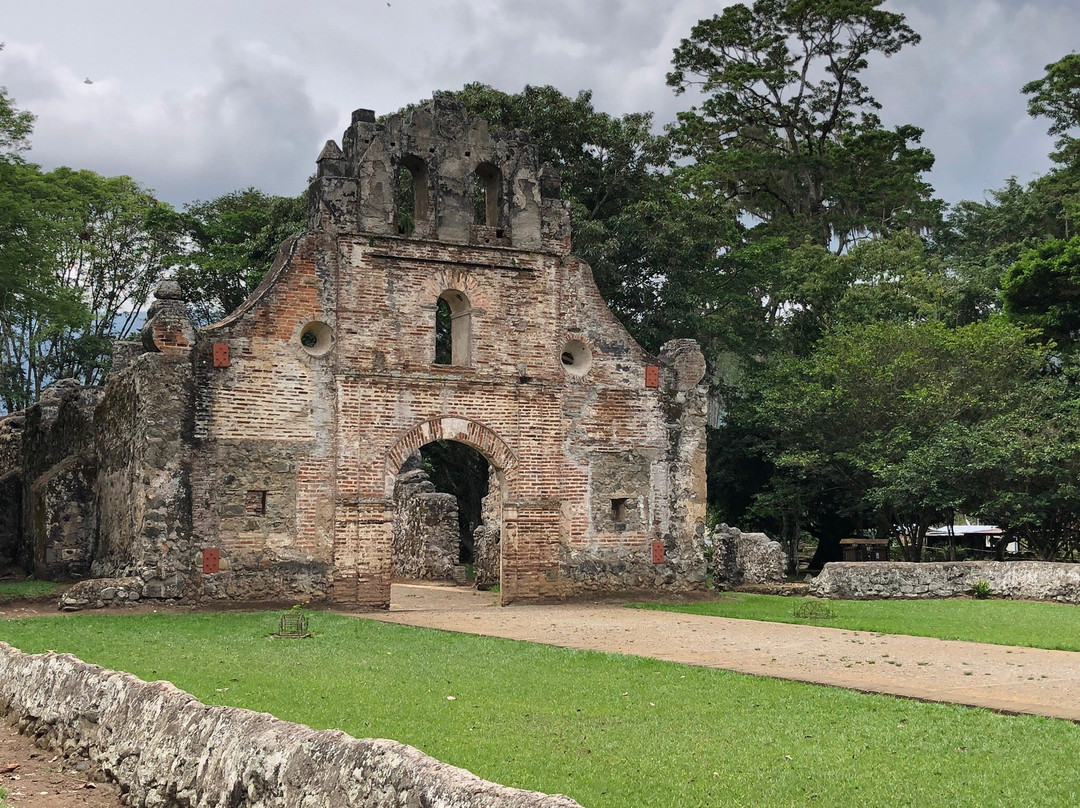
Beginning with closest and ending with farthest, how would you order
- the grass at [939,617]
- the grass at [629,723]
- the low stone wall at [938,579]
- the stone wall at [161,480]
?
the grass at [629,723]
the grass at [939,617]
the stone wall at [161,480]
the low stone wall at [938,579]

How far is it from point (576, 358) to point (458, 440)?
2791 millimetres

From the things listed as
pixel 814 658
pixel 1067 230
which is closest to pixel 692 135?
pixel 1067 230

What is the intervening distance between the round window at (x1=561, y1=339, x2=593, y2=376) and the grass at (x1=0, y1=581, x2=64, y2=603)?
9340mm

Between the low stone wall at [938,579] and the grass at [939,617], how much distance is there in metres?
0.68

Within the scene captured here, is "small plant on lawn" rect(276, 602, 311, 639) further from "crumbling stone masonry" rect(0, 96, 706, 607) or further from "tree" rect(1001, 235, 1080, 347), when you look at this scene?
"tree" rect(1001, 235, 1080, 347)

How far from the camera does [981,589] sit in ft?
74.5

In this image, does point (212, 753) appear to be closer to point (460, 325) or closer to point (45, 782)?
point (45, 782)

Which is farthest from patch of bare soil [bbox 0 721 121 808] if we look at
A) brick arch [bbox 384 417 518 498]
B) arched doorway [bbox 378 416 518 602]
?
Answer: brick arch [bbox 384 417 518 498]

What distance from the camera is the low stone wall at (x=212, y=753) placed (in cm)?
522

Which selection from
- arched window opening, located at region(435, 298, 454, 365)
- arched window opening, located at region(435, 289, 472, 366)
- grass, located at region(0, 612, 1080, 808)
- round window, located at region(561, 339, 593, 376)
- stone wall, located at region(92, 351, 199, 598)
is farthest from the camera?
arched window opening, located at region(435, 298, 454, 365)

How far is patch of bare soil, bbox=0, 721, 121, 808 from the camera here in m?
7.50

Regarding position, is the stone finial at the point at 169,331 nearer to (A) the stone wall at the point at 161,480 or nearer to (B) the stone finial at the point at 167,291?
(A) the stone wall at the point at 161,480

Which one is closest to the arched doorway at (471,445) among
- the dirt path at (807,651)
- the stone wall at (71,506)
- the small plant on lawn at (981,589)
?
the dirt path at (807,651)

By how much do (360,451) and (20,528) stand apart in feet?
38.1
